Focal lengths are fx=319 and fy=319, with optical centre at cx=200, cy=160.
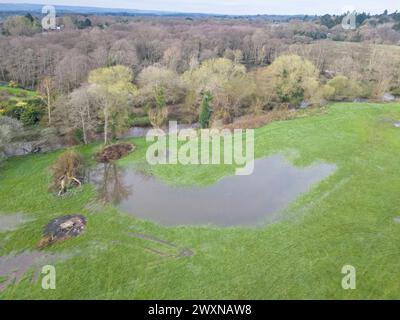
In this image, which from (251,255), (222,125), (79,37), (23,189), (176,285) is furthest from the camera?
(79,37)

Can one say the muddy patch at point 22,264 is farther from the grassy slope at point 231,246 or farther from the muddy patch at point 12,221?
the muddy patch at point 12,221

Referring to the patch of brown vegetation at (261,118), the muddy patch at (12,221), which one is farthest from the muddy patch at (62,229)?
the patch of brown vegetation at (261,118)

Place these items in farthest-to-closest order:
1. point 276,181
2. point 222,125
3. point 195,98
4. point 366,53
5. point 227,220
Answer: point 366,53 < point 195,98 < point 222,125 < point 276,181 < point 227,220

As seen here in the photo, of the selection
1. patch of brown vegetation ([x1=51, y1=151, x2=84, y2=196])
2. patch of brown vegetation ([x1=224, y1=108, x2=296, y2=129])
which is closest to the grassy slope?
patch of brown vegetation ([x1=51, y1=151, x2=84, y2=196])

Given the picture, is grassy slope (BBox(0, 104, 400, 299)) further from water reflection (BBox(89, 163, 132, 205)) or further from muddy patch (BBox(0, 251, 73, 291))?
water reflection (BBox(89, 163, 132, 205))

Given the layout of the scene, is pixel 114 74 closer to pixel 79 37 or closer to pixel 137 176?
pixel 137 176

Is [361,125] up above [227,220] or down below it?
above

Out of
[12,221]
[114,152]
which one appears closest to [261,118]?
[114,152]

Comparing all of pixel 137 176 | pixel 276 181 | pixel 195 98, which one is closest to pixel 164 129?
pixel 195 98
